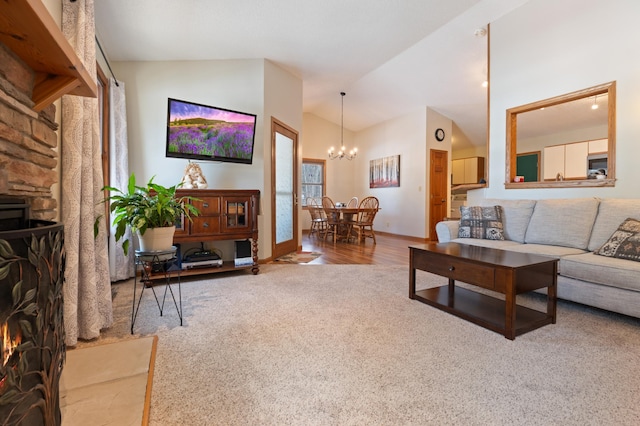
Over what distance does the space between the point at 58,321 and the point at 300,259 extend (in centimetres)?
347

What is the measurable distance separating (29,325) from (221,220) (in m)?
2.53

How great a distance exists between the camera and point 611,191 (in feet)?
9.56

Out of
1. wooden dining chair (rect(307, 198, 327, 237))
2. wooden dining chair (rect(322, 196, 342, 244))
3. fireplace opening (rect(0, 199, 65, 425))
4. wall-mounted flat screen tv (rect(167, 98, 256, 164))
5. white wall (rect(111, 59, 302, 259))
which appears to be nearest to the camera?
fireplace opening (rect(0, 199, 65, 425))

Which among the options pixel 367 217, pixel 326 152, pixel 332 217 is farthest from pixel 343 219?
pixel 326 152

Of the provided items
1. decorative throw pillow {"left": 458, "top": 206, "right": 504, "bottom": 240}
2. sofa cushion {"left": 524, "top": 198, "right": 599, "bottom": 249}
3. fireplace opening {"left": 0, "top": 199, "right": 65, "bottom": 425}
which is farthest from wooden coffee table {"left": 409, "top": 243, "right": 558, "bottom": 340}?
fireplace opening {"left": 0, "top": 199, "right": 65, "bottom": 425}

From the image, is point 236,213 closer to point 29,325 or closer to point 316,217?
point 29,325

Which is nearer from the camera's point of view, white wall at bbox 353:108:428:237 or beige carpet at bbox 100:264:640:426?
beige carpet at bbox 100:264:640:426

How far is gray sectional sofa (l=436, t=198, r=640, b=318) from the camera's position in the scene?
2.09 meters

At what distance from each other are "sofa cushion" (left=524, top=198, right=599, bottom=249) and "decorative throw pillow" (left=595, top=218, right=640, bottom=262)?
26 centimetres

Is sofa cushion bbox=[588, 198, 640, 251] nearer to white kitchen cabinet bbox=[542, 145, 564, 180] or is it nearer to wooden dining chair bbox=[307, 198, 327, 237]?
white kitchen cabinet bbox=[542, 145, 564, 180]

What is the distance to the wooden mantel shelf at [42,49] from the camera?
865 mm

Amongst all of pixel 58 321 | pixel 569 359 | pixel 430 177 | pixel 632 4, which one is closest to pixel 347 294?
pixel 569 359

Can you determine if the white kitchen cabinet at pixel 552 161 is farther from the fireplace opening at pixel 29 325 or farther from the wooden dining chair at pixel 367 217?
the fireplace opening at pixel 29 325

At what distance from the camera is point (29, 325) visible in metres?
0.80
